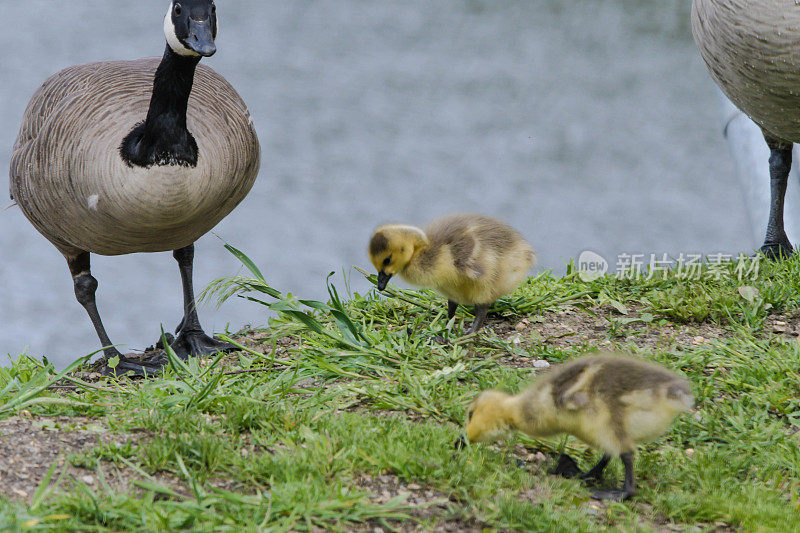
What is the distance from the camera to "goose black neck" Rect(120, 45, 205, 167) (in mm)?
3426

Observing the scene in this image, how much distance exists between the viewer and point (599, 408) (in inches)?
88.1

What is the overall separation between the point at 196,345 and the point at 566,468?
6.94 ft

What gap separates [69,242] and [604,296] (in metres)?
2.39

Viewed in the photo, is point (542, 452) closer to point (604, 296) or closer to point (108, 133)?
point (604, 296)

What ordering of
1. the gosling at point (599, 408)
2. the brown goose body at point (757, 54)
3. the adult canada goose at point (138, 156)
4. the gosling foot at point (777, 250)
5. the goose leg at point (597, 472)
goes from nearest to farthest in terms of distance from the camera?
the gosling at point (599, 408) < the goose leg at point (597, 472) < the adult canada goose at point (138, 156) < the brown goose body at point (757, 54) < the gosling foot at point (777, 250)

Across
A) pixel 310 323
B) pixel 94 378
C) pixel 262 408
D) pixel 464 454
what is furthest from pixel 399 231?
pixel 94 378

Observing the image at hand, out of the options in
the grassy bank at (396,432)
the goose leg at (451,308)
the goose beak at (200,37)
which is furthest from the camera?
the goose leg at (451,308)

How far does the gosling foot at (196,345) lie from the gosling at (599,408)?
1798 millimetres

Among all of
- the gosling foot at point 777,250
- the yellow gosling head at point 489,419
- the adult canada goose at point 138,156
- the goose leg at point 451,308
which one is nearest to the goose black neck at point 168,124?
the adult canada goose at point 138,156

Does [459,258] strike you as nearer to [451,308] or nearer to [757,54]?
[451,308]

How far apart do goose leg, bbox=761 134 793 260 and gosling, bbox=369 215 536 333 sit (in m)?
Answer: 1.77

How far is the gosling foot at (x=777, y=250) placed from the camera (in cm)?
452

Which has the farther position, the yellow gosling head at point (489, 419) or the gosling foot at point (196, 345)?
the gosling foot at point (196, 345)

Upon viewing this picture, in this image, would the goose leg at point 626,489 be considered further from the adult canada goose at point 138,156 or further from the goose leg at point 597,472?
the adult canada goose at point 138,156
